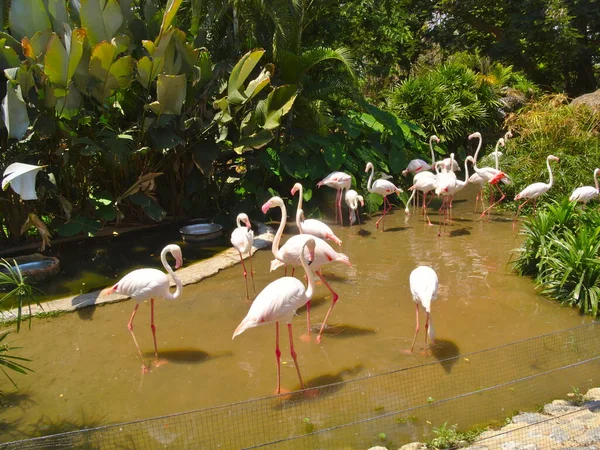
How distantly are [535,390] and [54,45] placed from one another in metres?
5.73

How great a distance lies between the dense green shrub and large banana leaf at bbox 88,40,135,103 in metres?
6.29

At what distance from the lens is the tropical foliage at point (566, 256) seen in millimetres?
5160

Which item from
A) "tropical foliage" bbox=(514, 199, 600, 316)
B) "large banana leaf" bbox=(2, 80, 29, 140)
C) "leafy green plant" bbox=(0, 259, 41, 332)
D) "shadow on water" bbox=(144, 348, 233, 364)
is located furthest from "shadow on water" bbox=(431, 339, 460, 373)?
"large banana leaf" bbox=(2, 80, 29, 140)

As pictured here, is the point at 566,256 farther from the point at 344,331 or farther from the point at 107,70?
the point at 107,70

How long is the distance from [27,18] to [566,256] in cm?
651

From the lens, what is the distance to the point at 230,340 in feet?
15.8

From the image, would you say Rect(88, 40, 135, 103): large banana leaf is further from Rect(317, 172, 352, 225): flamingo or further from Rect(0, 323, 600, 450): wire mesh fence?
Rect(0, 323, 600, 450): wire mesh fence

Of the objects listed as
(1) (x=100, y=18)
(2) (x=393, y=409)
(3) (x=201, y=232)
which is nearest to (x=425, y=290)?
(2) (x=393, y=409)

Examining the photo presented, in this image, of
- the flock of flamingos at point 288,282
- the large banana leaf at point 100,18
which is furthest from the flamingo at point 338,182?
the large banana leaf at point 100,18

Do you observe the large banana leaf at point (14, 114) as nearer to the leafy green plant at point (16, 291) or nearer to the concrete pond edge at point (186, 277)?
the leafy green plant at point (16, 291)

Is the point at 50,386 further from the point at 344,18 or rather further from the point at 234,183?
the point at 344,18

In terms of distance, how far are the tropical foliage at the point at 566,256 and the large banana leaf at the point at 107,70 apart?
198 inches

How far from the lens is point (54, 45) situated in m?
6.15

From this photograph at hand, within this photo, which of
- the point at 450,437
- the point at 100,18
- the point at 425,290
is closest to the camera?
the point at 450,437
